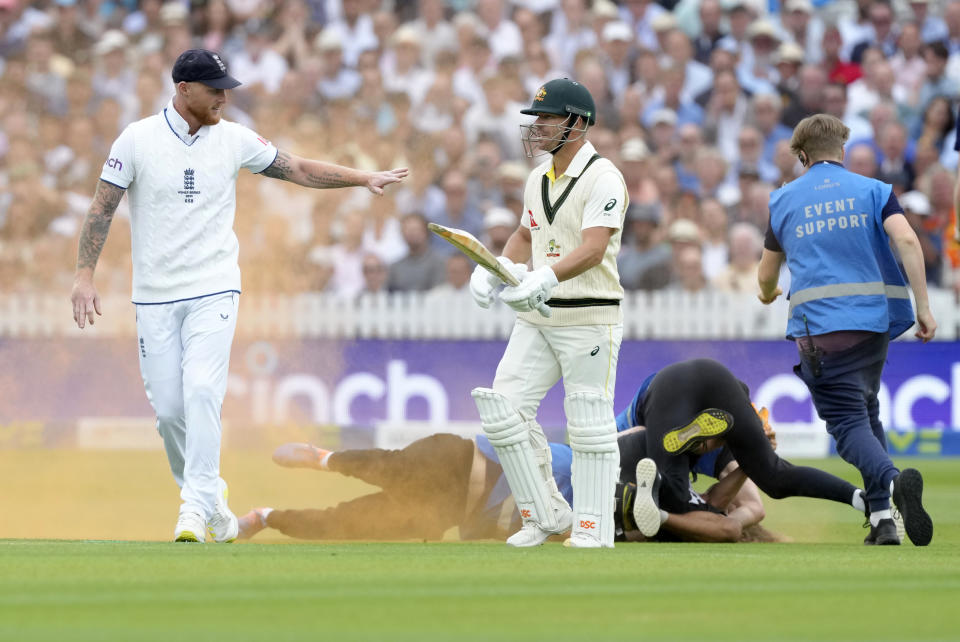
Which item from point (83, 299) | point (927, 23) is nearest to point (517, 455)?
point (83, 299)

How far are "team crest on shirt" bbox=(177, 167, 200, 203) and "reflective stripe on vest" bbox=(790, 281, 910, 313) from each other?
3.19m

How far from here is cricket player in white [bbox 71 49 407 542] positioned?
7.43 meters

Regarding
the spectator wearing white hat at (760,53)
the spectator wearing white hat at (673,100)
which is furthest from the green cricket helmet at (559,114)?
the spectator wearing white hat at (760,53)

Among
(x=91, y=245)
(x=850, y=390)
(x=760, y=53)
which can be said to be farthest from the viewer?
(x=760, y=53)

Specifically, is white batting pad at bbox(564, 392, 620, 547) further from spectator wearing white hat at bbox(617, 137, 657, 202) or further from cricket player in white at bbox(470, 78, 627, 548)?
spectator wearing white hat at bbox(617, 137, 657, 202)

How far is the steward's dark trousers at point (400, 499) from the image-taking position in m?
8.02

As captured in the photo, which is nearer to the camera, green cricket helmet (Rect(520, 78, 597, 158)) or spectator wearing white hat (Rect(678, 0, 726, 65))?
green cricket helmet (Rect(520, 78, 597, 158))

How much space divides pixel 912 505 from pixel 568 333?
1.80m

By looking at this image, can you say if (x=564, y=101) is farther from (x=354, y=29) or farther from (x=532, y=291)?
(x=354, y=29)

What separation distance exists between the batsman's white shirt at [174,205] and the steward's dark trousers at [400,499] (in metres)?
1.30

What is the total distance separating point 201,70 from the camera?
7473 mm

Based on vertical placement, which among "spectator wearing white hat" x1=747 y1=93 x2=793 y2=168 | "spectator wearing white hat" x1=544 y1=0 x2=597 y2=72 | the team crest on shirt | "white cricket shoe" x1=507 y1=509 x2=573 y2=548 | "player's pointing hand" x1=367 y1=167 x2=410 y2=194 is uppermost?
"spectator wearing white hat" x1=544 y1=0 x2=597 y2=72

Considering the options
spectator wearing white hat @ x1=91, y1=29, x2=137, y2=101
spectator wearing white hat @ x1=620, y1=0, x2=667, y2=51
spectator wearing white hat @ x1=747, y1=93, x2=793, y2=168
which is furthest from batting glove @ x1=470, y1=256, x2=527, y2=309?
spectator wearing white hat @ x1=91, y1=29, x2=137, y2=101

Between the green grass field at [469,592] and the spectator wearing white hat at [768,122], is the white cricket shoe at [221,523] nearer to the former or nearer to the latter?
the green grass field at [469,592]
